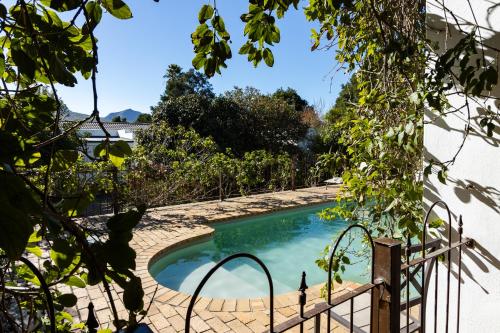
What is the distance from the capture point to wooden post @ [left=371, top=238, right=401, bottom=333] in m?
1.39

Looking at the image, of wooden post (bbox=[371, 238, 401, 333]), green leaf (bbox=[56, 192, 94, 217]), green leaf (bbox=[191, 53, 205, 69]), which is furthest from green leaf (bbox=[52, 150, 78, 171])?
wooden post (bbox=[371, 238, 401, 333])

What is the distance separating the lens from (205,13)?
1.34 m

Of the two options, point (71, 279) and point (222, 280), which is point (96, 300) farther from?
point (71, 279)

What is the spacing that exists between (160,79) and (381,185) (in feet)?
85.1

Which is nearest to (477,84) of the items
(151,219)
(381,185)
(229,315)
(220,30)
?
(220,30)

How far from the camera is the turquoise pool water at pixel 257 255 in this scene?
222 inches

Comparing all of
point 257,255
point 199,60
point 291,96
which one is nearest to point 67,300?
point 199,60

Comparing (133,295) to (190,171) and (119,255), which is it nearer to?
(119,255)

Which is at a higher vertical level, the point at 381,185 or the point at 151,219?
the point at 381,185

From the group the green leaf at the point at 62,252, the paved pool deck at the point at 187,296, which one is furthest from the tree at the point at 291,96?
the green leaf at the point at 62,252

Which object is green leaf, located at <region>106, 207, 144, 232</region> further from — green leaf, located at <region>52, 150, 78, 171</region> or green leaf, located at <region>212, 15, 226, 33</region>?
green leaf, located at <region>212, 15, 226, 33</region>

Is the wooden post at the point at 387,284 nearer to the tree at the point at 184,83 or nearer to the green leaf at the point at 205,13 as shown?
the green leaf at the point at 205,13

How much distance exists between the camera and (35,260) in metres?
4.84

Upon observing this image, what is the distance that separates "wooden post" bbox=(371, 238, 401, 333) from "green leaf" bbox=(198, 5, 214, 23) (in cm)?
121
